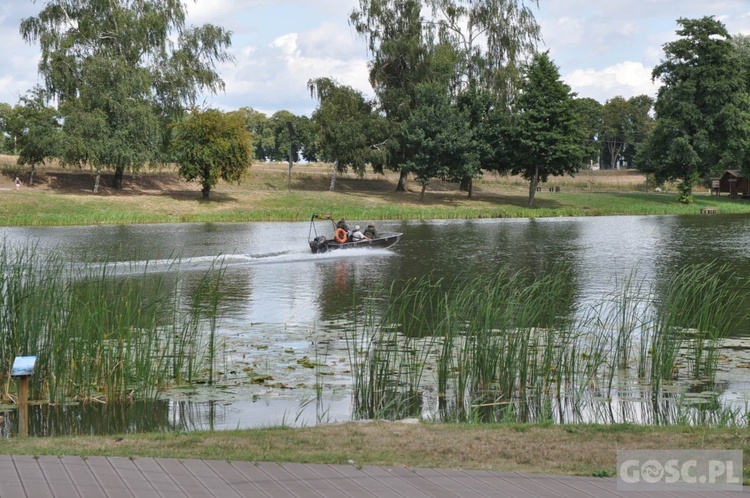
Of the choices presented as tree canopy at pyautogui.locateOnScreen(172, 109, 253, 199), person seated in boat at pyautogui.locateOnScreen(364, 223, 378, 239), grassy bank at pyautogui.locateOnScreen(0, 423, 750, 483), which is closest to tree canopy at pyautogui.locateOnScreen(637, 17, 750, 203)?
tree canopy at pyautogui.locateOnScreen(172, 109, 253, 199)

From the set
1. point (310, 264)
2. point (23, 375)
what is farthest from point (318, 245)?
point (23, 375)

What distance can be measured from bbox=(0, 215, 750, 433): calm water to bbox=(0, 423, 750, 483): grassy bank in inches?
77.2

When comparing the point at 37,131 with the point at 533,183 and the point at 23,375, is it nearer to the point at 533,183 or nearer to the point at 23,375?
the point at 533,183

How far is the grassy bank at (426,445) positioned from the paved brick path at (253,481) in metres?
0.26

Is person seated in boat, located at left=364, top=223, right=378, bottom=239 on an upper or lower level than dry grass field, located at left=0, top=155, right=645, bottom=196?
lower

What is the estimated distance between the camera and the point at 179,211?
6125 cm

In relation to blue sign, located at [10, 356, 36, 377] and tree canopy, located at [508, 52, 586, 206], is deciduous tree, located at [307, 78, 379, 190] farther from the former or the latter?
blue sign, located at [10, 356, 36, 377]

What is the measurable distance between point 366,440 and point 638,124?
136m

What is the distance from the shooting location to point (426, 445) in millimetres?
8391

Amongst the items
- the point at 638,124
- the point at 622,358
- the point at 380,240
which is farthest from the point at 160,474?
the point at 638,124

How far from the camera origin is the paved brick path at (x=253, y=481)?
22.1ft

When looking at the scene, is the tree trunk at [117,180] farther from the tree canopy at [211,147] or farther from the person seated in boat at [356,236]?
the person seated in boat at [356,236]

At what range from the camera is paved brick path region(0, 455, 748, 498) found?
6.74 m

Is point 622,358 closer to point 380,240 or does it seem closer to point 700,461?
point 700,461
